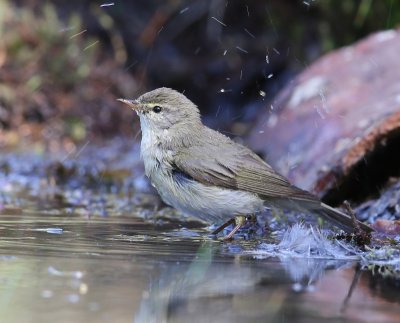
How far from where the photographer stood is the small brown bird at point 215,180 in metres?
5.94

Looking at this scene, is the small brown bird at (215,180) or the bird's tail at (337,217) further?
the small brown bird at (215,180)

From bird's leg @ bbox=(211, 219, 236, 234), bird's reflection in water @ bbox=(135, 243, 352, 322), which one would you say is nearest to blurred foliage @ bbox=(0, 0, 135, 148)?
bird's leg @ bbox=(211, 219, 236, 234)

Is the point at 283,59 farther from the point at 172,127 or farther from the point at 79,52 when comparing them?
the point at 172,127

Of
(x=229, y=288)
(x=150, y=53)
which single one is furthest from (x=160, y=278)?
(x=150, y=53)

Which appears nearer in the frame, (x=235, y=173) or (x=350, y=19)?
(x=235, y=173)

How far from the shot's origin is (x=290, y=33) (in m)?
11.8

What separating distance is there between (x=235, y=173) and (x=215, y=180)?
0.16m

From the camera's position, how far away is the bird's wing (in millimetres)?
6000

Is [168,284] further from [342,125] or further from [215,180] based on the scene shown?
[342,125]

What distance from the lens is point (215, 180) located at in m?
6.03

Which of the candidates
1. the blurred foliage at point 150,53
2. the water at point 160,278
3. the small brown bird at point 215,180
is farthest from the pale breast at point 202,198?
the blurred foliage at point 150,53

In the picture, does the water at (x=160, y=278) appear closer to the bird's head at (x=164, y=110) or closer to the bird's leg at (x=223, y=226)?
the bird's leg at (x=223, y=226)

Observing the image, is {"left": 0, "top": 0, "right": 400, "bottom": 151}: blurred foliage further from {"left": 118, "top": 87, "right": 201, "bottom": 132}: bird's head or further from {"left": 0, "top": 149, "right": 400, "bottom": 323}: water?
{"left": 0, "top": 149, "right": 400, "bottom": 323}: water

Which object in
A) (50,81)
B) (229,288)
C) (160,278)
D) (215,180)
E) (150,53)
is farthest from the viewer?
(150,53)
